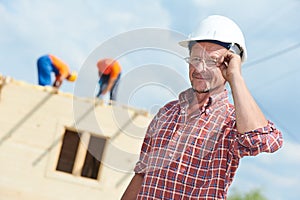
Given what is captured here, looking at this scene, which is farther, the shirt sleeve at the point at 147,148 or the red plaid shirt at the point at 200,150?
the shirt sleeve at the point at 147,148

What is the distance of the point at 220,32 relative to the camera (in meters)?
2.81

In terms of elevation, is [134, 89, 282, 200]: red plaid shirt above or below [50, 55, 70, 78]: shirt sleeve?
below

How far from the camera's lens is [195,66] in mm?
2699

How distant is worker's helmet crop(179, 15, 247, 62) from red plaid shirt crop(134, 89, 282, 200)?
Answer: 26 centimetres

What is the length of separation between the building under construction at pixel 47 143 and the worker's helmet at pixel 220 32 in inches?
444

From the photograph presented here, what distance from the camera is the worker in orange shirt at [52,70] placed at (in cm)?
1468

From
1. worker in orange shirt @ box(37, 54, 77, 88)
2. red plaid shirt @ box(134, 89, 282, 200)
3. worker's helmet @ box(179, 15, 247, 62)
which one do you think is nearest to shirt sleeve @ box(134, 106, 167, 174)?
red plaid shirt @ box(134, 89, 282, 200)

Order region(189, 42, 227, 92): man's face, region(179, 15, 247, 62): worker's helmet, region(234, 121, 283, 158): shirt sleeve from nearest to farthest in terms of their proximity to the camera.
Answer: region(234, 121, 283, 158): shirt sleeve < region(189, 42, 227, 92): man's face < region(179, 15, 247, 62): worker's helmet

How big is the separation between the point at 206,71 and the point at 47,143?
1254cm

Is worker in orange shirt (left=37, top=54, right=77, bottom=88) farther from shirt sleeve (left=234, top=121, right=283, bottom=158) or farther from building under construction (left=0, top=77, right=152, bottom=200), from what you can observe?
shirt sleeve (left=234, top=121, right=283, bottom=158)

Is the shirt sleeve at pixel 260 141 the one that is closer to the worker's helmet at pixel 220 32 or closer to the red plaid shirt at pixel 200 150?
the red plaid shirt at pixel 200 150

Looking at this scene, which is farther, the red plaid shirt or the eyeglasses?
the eyeglasses

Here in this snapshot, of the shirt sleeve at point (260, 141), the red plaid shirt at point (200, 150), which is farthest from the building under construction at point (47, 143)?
the shirt sleeve at point (260, 141)

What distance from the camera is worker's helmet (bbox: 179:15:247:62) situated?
2.79 meters
